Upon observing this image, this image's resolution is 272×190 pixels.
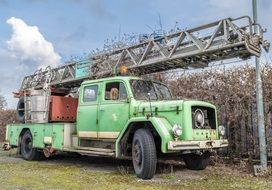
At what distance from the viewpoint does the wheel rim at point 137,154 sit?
32.1ft

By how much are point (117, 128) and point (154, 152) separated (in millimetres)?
1590

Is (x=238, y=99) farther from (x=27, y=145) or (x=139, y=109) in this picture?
(x=27, y=145)

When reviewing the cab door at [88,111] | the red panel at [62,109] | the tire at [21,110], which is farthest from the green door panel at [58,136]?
the tire at [21,110]

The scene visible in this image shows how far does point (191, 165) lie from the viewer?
1134 centimetres

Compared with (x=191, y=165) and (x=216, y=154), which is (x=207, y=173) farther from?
(x=216, y=154)

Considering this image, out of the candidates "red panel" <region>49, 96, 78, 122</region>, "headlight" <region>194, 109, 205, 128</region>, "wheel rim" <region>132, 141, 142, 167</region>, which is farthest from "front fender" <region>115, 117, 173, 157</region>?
"red panel" <region>49, 96, 78, 122</region>

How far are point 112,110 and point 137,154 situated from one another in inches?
61.6

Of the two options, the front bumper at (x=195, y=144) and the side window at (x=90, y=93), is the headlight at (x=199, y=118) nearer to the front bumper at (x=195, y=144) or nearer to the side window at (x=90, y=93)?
→ the front bumper at (x=195, y=144)

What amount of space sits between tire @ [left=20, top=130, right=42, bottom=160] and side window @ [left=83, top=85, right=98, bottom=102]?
341cm

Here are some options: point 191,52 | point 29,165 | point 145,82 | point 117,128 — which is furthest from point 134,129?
point 29,165

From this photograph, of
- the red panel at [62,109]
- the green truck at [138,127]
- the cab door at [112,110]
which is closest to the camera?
the green truck at [138,127]

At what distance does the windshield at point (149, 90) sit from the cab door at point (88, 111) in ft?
3.85

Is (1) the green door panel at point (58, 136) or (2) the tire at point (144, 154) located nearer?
(2) the tire at point (144, 154)

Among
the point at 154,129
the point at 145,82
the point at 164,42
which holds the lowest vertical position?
the point at 154,129
